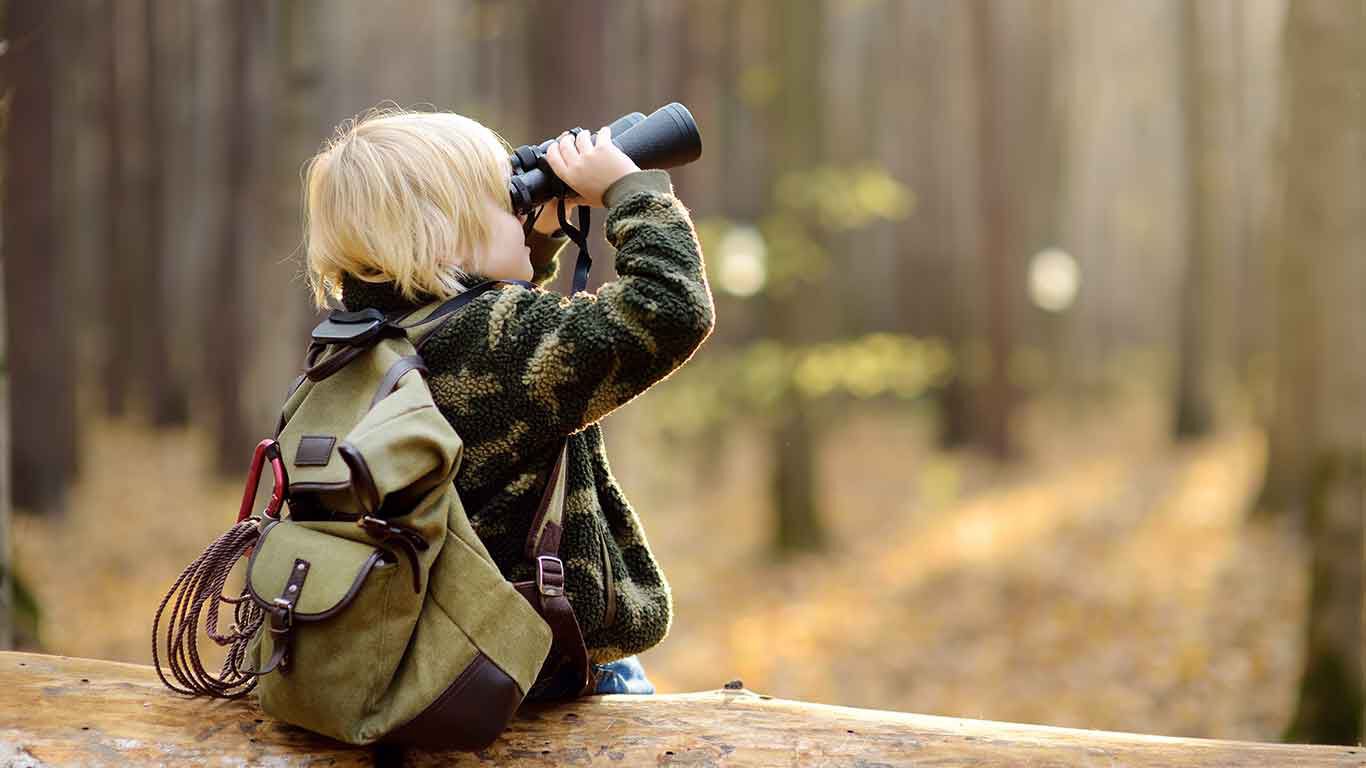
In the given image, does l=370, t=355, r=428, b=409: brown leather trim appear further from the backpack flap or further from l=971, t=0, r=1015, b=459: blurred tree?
l=971, t=0, r=1015, b=459: blurred tree

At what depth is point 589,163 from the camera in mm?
2434

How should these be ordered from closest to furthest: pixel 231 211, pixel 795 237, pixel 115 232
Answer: pixel 795 237, pixel 231 211, pixel 115 232

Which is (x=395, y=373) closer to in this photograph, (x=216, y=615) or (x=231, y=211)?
(x=216, y=615)

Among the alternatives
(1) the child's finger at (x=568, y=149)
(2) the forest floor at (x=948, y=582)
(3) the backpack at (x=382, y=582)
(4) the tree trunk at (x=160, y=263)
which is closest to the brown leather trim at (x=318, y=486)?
(3) the backpack at (x=382, y=582)

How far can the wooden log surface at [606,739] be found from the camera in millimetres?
2299

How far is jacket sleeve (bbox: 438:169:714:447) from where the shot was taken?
2.22m

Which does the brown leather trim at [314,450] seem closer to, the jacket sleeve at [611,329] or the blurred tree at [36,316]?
the jacket sleeve at [611,329]

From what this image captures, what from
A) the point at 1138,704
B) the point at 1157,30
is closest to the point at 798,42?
the point at 1138,704

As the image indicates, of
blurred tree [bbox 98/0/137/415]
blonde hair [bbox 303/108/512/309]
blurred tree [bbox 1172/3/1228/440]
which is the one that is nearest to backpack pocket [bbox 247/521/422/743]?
blonde hair [bbox 303/108/512/309]

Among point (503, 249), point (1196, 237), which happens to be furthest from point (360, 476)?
point (1196, 237)

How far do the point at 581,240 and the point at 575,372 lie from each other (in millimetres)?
425

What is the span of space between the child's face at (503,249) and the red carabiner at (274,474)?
55 centimetres

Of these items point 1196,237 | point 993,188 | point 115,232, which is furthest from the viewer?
point 115,232

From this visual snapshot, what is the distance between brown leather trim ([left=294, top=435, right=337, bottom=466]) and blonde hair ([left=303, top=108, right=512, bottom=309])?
35cm
